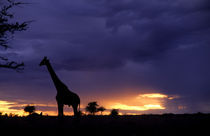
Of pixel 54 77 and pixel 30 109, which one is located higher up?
pixel 54 77

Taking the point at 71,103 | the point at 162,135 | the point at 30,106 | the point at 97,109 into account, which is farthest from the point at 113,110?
the point at 162,135

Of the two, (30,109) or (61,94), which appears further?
(30,109)

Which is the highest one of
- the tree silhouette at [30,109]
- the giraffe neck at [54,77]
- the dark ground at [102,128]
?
the giraffe neck at [54,77]

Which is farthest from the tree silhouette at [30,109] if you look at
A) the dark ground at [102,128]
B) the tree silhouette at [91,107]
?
the dark ground at [102,128]

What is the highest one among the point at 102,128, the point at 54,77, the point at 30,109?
the point at 54,77

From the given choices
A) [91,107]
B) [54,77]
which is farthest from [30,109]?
[54,77]

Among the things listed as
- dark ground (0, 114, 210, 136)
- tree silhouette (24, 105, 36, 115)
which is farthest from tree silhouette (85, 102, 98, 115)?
dark ground (0, 114, 210, 136)

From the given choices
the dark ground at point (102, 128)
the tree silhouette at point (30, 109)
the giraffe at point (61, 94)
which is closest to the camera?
the dark ground at point (102, 128)

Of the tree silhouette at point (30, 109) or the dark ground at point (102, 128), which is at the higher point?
the tree silhouette at point (30, 109)

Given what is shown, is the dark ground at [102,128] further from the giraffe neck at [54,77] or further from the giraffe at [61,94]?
the giraffe neck at [54,77]

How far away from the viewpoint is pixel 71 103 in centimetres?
1852

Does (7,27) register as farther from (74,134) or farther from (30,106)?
(30,106)

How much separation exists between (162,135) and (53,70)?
32.8 ft

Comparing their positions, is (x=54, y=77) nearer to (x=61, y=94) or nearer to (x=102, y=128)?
(x=61, y=94)
